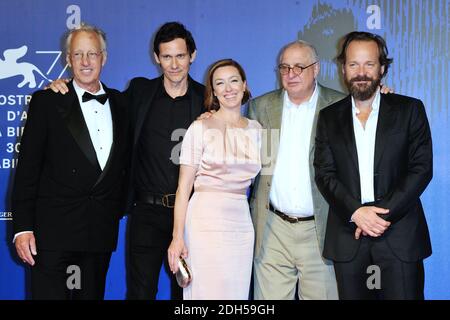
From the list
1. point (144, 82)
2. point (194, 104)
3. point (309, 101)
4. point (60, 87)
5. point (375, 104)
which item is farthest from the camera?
point (144, 82)

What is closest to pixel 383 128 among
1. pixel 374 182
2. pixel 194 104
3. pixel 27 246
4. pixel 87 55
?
pixel 374 182

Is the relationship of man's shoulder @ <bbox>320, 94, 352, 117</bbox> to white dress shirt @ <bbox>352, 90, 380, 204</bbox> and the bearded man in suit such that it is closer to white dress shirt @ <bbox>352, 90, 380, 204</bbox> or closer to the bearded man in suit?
the bearded man in suit

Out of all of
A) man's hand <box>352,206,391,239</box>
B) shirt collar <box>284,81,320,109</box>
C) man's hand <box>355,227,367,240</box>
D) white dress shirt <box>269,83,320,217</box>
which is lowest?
man's hand <box>355,227,367,240</box>

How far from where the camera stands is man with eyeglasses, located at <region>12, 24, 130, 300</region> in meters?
3.44

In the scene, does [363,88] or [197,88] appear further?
[197,88]

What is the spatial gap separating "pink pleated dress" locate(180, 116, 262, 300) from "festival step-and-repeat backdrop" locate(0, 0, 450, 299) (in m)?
1.10

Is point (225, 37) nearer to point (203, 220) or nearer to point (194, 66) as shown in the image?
point (194, 66)

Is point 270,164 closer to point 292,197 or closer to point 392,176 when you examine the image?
point 292,197

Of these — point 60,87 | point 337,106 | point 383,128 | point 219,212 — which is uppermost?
point 60,87

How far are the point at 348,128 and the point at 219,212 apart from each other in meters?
0.80

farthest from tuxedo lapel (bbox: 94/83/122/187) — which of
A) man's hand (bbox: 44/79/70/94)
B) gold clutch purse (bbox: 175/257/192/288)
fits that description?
gold clutch purse (bbox: 175/257/192/288)

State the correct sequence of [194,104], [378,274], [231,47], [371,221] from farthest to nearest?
[231,47] → [194,104] → [378,274] → [371,221]

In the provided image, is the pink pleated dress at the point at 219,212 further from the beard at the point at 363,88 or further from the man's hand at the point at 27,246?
the man's hand at the point at 27,246

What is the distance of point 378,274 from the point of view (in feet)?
10.9
